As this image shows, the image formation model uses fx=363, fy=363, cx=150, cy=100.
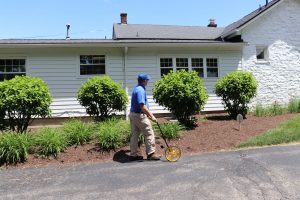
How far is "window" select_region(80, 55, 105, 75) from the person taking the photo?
15823 mm

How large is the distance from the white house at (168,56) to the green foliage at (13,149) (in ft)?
22.3

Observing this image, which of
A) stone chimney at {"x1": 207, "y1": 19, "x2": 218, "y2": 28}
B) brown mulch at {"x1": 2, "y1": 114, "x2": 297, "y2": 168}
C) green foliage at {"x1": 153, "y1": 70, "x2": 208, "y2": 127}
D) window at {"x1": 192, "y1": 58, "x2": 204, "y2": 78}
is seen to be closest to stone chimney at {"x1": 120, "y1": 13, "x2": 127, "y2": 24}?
stone chimney at {"x1": 207, "y1": 19, "x2": 218, "y2": 28}

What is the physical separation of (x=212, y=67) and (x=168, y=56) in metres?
2.22

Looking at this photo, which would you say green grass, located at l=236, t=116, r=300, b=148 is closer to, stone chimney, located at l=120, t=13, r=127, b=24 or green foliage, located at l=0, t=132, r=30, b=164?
green foliage, located at l=0, t=132, r=30, b=164

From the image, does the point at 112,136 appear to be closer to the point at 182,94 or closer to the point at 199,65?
the point at 182,94

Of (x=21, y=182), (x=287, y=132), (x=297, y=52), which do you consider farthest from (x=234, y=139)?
(x=297, y=52)

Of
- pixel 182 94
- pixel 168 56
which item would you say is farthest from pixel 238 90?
pixel 168 56

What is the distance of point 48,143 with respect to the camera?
8.64 meters

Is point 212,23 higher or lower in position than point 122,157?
higher

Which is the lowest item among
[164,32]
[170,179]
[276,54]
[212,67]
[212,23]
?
[170,179]

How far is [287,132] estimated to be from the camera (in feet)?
34.6

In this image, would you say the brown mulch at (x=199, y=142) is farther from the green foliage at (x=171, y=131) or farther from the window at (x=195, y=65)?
the window at (x=195, y=65)

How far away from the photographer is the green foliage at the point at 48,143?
8573 mm

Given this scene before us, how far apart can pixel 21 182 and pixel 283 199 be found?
453 centimetres
